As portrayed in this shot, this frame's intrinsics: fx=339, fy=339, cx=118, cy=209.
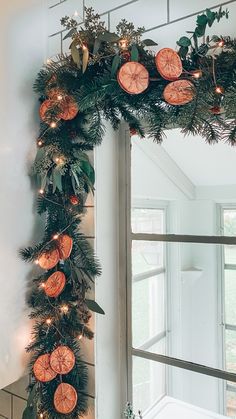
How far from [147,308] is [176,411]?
0.34m

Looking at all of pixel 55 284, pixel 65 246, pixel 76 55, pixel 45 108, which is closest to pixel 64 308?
pixel 55 284

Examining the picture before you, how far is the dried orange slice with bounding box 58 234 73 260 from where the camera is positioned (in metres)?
1.02

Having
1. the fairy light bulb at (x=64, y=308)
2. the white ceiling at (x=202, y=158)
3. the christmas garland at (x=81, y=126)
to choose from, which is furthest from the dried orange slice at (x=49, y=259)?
the white ceiling at (x=202, y=158)

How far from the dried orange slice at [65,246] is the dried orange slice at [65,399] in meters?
0.39

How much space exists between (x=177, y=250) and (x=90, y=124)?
19.1 inches

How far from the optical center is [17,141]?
1063 mm

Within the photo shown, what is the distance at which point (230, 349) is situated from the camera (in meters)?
1.01

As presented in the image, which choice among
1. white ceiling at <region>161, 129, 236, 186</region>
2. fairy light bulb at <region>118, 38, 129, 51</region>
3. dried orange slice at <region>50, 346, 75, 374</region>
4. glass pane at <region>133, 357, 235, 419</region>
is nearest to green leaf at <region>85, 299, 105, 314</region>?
dried orange slice at <region>50, 346, 75, 374</region>

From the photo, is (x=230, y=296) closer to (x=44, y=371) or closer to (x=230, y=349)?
(x=230, y=349)

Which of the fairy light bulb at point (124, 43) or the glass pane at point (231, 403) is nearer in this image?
the fairy light bulb at point (124, 43)

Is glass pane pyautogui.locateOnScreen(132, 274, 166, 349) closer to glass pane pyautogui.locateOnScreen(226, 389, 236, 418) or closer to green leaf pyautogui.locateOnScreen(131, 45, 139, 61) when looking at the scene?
glass pane pyautogui.locateOnScreen(226, 389, 236, 418)

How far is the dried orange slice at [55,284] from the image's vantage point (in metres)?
1.02

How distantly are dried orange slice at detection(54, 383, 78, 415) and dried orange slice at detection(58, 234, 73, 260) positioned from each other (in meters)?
0.39

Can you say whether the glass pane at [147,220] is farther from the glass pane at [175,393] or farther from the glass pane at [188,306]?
the glass pane at [175,393]
